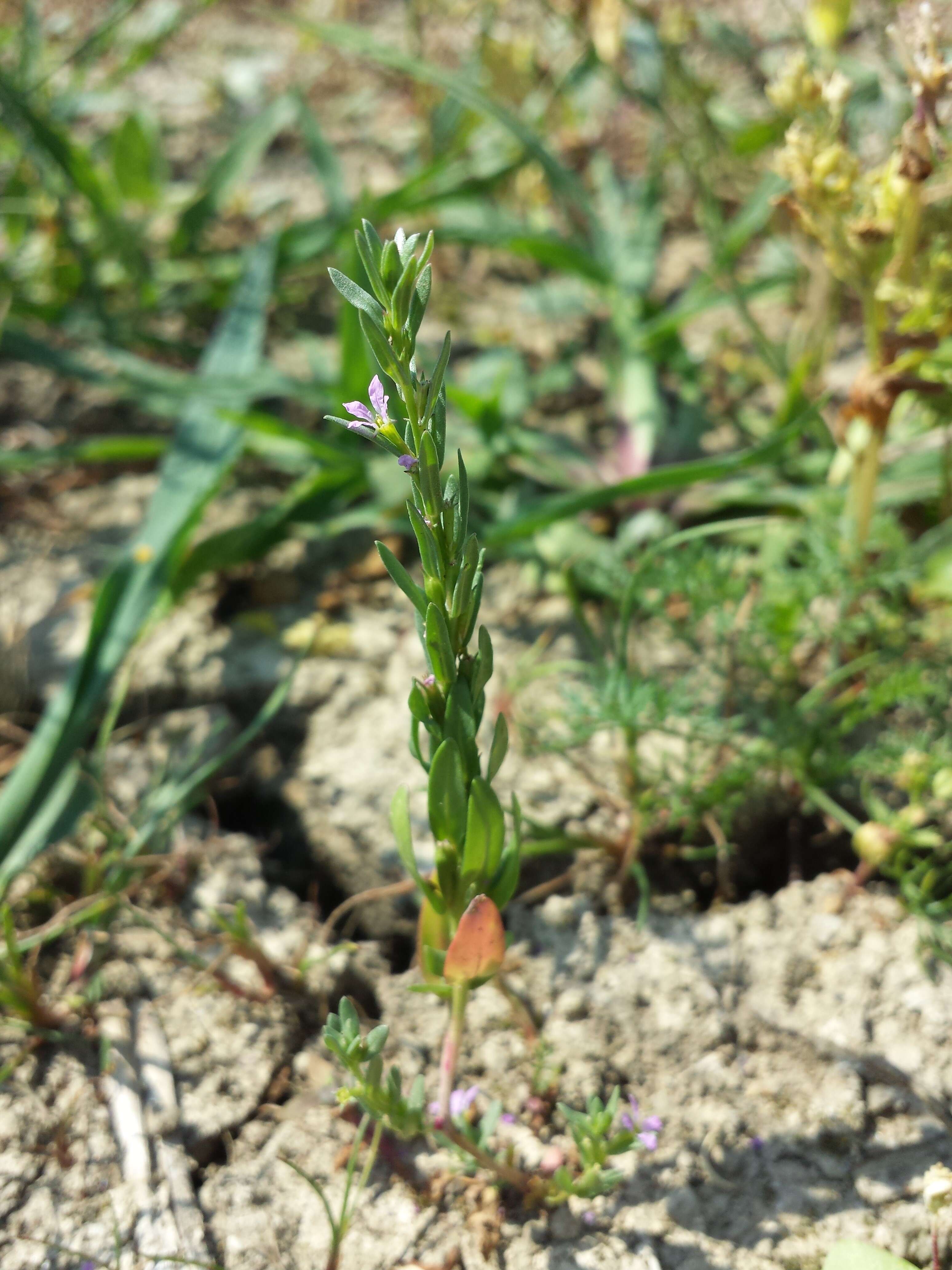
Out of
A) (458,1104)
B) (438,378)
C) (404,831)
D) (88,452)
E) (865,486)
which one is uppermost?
(88,452)

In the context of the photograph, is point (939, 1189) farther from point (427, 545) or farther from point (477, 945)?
point (427, 545)

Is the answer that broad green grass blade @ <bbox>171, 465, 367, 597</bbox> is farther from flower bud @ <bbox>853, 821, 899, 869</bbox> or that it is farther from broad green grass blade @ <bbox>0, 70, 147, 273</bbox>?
flower bud @ <bbox>853, 821, 899, 869</bbox>

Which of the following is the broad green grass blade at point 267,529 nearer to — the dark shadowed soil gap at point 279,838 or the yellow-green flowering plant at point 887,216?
the dark shadowed soil gap at point 279,838

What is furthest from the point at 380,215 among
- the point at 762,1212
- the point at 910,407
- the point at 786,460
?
the point at 762,1212

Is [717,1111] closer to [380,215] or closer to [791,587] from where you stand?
[791,587]

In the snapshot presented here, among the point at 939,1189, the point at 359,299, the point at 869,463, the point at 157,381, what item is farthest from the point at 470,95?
the point at 939,1189

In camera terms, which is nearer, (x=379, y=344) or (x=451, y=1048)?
(x=379, y=344)
